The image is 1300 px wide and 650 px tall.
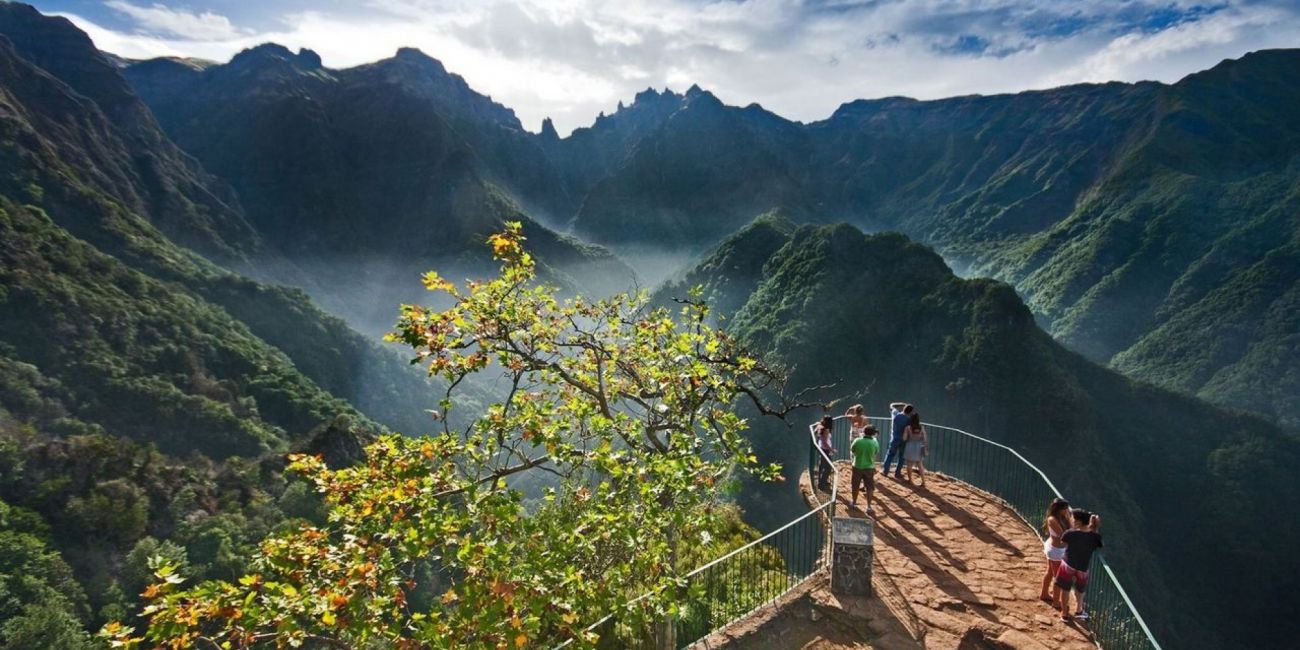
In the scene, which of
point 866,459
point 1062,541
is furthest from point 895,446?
point 1062,541

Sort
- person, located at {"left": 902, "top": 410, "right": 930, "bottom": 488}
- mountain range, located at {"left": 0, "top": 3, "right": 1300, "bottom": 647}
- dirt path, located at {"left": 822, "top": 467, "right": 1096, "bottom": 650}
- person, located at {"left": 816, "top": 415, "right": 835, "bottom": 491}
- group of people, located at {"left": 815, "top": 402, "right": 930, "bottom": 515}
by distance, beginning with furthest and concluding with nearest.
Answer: mountain range, located at {"left": 0, "top": 3, "right": 1300, "bottom": 647} < person, located at {"left": 902, "top": 410, "right": 930, "bottom": 488} < person, located at {"left": 816, "top": 415, "right": 835, "bottom": 491} < group of people, located at {"left": 815, "top": 402, "right": 930, "bottom": 515} < dirt path, located at {"left": 822, "top": 467, "right": 1096, "bottom": 650}

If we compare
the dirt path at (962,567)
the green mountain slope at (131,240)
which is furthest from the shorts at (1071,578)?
the green mountain slope at (131,240)

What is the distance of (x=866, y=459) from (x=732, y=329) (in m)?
62.9

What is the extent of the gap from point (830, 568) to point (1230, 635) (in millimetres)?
68841

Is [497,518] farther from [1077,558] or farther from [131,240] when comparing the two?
[131,240]

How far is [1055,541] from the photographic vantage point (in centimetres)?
918

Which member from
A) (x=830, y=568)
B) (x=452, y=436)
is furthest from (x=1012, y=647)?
(x=452, y=436)

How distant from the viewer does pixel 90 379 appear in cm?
5203

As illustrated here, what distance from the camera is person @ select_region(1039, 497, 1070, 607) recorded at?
30.1 feet

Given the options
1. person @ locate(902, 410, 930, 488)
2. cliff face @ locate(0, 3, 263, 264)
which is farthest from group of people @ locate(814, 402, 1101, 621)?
cliff face @ locate(0, 3, 263, 264)

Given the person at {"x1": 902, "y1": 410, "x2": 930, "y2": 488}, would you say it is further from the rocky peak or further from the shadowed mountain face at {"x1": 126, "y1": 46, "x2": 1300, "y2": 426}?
the rocky peak

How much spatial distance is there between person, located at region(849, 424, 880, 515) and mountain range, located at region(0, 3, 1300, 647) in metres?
36.9

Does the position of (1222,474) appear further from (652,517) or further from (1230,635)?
(652,517)

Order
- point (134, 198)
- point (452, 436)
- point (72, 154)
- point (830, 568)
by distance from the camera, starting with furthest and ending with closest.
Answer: point (134, 198)
point (72, 154)
point (830, 568)
point (452, 436)
